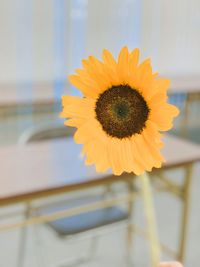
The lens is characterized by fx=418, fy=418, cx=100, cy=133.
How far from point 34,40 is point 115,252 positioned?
185cm

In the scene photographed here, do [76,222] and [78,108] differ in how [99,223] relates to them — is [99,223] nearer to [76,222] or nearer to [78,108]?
[76,222]

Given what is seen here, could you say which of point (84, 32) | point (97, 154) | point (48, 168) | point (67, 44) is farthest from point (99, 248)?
point (97, 154)

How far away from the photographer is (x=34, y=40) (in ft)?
11.3

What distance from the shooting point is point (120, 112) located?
0.33 m

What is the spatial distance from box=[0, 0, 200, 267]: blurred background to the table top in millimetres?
1023

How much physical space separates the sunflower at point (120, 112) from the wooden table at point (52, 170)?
1132 millimetres

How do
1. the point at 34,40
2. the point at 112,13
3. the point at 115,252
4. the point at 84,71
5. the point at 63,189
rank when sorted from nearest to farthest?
1. the point at 84,71
2. the point at 63,189
3. the point at 115,252
4. the point at 34,40
5. the point at 112,13

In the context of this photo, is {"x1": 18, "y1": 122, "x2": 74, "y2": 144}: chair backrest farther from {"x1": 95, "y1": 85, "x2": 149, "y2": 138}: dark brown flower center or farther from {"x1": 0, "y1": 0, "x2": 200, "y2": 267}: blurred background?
{"x1": 95, "y1": 85, "x2": 149, "y2": 138}: dark brown flower center

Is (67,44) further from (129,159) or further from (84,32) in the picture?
(129,159)

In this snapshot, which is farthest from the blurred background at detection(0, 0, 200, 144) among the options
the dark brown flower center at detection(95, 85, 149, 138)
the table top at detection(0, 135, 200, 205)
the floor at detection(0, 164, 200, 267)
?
the dark brown flower center at detection(95, 85, 149, 138)

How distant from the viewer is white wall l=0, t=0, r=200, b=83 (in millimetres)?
3352

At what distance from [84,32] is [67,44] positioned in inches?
7.9

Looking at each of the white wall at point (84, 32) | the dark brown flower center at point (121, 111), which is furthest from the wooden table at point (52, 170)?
the white wall at point (84, 32)

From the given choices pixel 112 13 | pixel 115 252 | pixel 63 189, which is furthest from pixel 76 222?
pixel 112 13
